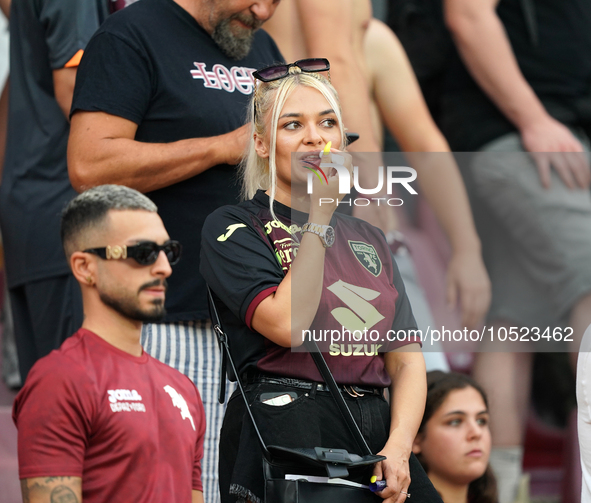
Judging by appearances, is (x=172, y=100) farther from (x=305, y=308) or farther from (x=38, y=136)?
(x=305, y=308)

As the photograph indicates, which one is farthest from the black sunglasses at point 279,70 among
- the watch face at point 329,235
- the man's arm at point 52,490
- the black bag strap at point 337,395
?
the man's arm at point 52,490

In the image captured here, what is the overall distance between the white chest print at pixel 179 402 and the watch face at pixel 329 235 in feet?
2.03

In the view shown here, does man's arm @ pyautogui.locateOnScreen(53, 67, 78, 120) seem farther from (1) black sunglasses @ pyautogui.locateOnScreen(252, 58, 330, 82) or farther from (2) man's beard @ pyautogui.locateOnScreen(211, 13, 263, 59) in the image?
(1) black sunglasses @ pyautogui.locateOnScreen(252, 58, 330, 82)

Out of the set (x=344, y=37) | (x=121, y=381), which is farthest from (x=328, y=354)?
(x=344, y=37)

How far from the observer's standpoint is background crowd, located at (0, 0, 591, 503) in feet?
9.92

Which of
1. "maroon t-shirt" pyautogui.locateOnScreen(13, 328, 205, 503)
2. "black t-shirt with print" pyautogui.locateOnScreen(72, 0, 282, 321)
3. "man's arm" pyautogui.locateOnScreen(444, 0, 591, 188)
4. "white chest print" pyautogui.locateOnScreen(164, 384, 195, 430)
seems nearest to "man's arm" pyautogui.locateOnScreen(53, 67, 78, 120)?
"black t-shirt with print" pyautogui.locateOnScreen(72, 0, 282, 321)

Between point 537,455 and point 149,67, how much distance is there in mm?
3023

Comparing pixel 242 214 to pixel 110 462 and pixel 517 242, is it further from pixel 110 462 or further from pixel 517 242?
pixel 517 242

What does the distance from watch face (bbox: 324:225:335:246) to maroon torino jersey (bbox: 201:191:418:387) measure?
9 centimetres

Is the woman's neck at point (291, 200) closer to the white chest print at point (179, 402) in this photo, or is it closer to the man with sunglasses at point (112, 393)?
the man with sunglasses at point (112, 393)

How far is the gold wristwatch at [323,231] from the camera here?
91.0 inches

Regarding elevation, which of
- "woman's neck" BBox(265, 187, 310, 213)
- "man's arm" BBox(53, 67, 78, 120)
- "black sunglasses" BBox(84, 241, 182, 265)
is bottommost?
"black sunglasses" BBox(84, 241, 182, 265)

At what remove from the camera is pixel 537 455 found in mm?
4773

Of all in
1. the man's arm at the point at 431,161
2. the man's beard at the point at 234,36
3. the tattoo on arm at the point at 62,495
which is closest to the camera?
the tattoo on arm at the point at 62,495
